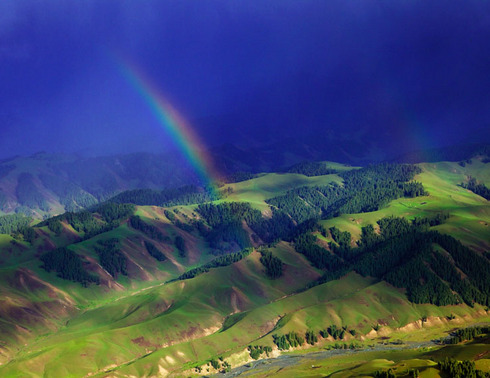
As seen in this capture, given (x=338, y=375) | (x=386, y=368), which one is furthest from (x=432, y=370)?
(x=338, y=375)

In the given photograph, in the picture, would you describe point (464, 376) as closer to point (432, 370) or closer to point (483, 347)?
point (432, 370)

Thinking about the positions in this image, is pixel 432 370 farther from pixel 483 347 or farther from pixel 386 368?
pixel 483 347

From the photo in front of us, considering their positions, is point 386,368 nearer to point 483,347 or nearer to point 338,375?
point 338,375

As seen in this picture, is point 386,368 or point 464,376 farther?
point 386,368

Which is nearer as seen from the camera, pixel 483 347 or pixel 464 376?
pixel 464 376

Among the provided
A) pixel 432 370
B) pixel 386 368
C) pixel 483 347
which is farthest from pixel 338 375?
pixel 483 347

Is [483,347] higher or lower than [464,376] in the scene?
higher

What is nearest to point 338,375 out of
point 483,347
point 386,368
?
point 386,368

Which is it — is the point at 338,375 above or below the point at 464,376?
above
